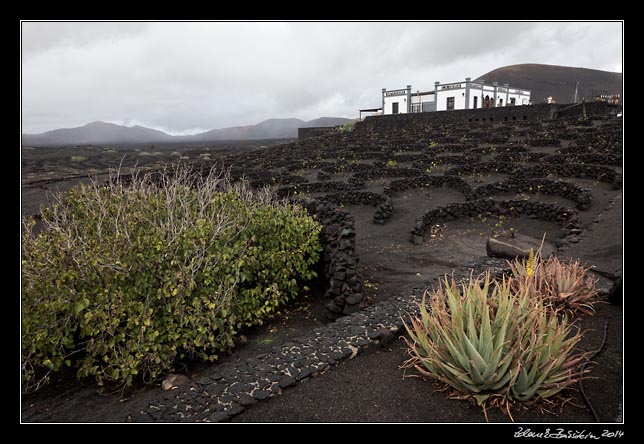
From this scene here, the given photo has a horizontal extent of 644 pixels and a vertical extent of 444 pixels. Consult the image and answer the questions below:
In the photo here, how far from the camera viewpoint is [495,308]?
4.71 meters

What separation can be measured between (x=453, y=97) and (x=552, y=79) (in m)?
92.7

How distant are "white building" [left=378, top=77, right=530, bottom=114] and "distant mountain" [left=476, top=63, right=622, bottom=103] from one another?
6358cm

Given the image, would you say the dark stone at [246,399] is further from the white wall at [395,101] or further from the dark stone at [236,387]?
the white wall at [395,101]

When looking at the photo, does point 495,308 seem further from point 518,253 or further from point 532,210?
point 532,210

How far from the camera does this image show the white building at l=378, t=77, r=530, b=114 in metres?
51.8

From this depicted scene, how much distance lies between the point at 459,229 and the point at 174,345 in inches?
440

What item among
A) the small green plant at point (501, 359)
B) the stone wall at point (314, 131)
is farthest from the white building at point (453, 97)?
the small green plant at point (501, 359)

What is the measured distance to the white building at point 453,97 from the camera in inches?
2039

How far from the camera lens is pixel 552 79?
12200 centimetres

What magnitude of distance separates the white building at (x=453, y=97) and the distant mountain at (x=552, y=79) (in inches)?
2503

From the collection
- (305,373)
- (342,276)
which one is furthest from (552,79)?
(305,373)

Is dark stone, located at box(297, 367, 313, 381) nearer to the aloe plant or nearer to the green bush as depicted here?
the green bush

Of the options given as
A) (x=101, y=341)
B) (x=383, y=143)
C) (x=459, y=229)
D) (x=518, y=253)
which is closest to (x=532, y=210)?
(x=459, y=229)

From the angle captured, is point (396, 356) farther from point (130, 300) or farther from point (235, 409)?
point (130, 300)
